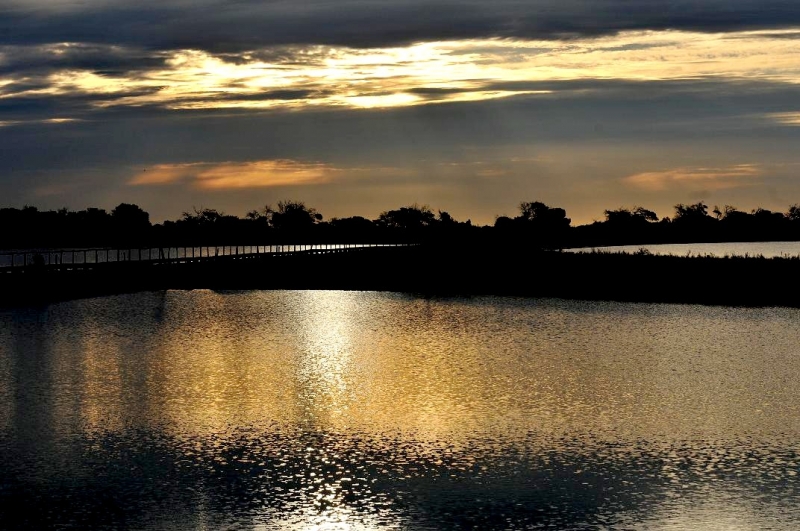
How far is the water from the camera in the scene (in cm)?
1959

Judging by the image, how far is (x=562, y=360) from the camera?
41.7 m

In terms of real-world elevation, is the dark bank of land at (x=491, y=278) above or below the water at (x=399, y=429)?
above

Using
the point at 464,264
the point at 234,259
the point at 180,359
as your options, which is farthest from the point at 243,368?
the point at 234,259

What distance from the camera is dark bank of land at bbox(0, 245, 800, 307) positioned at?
7650 centimetres

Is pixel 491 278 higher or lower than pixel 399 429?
higher

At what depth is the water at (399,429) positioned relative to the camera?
19.6 metres

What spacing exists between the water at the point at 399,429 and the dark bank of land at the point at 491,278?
80.0ft

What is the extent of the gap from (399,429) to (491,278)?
218 feet

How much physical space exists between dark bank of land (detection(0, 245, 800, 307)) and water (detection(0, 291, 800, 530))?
80.0 feet

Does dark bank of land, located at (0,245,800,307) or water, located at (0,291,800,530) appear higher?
dark bank of land, located at (0,245,800,307)

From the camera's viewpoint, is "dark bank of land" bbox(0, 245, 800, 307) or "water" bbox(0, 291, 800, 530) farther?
"dark bank of land" bbox(0, 245, 800, 307)

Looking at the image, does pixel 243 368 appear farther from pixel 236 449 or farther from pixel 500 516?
pixel 500 516

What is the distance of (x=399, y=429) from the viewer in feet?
89.4

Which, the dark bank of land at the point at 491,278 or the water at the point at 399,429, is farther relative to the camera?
the dark bank of land at the point at 491,278
